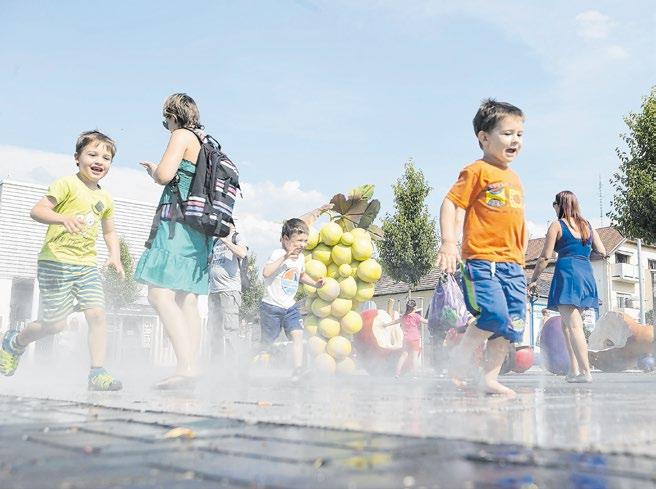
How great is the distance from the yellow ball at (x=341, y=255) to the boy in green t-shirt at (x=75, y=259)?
Result: 4607mm

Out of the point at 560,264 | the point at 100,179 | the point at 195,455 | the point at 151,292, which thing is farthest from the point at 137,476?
the point at 560,264

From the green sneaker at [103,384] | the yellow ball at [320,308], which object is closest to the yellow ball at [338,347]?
the yellow ball at [320,308]

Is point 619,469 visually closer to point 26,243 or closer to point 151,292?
point 151,292

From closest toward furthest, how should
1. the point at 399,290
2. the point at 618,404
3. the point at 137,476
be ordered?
the point at 137,476 < the point at 618,404 < the point at 399,290

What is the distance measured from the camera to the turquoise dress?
4938 mm

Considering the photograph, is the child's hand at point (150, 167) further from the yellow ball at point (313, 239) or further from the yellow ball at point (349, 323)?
the yellow ball at point (349, 323)

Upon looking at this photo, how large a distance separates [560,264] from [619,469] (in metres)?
5.53

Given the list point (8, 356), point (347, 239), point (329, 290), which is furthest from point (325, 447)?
point (347, 239)

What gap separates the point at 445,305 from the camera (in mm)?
7930

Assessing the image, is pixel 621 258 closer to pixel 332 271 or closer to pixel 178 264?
pixel 332 271

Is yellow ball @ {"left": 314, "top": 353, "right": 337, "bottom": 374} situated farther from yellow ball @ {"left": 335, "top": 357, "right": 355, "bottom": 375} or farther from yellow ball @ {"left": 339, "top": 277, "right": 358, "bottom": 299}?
yellow ball @ {"left": 339, "top": 277, "right": 358, "bottom": 299}

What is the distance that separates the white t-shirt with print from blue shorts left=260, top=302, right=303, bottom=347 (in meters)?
0.06

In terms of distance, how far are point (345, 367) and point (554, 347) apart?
3.16 meters

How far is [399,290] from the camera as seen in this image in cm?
4850
